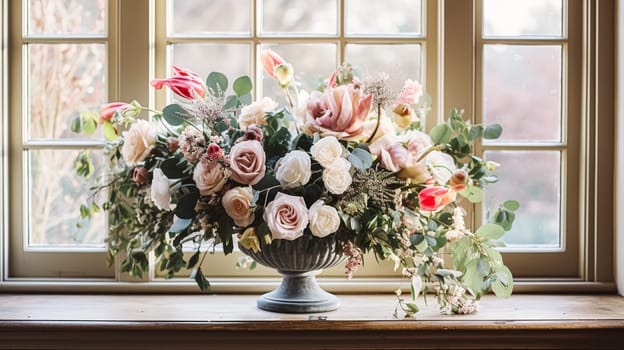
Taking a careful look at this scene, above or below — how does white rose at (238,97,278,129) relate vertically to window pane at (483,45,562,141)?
below

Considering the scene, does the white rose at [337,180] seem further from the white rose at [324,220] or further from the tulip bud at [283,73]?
the tulip bud at [283,73]

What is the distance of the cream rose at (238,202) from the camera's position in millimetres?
1393

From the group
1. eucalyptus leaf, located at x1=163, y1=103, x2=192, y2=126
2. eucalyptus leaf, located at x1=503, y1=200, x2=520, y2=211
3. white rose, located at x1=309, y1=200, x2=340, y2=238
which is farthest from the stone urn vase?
eucalyptus leaf, located at x1=503, y1=200, x2=520, y2=211

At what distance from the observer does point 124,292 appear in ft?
6.07

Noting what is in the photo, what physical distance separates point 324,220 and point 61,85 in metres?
0.98

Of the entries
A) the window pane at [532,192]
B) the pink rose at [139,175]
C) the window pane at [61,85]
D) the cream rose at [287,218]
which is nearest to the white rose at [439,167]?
the cream rose at [287,218]

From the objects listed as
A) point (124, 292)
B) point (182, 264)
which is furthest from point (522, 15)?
point (124, 292)

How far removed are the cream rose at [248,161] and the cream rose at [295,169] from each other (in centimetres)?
4

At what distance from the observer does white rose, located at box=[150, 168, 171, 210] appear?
1.46 meters

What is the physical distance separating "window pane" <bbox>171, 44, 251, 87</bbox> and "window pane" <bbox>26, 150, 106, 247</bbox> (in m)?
0.39

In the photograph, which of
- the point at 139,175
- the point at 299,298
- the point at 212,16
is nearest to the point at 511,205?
the point at 299,298

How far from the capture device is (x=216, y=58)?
6.32 feet

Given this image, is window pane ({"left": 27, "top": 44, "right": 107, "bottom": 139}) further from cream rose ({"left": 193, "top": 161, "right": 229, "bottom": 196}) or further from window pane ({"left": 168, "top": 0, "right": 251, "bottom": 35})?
cream rose ({"left": 193, "top": 161, "right": 229, "bottom": 196})

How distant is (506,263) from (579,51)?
0.64m
